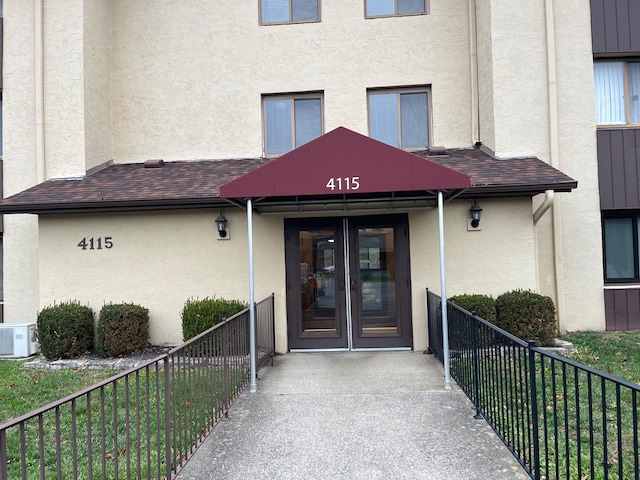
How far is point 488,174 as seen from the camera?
7.73 meters

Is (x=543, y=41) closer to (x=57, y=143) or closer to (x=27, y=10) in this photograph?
(x=57, y=143)

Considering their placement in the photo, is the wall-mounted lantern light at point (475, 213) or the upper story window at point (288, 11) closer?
the wall-mounted lantern light at point (475, 213)

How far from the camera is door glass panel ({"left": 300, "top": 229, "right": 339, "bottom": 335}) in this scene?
26.9 ft

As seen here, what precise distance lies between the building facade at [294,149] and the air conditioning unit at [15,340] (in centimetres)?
77

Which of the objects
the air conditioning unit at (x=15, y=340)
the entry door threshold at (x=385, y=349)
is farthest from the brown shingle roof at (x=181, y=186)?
the entry door threshold at (x=385, y=349)

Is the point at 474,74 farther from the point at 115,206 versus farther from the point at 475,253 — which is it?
the point at 115,206

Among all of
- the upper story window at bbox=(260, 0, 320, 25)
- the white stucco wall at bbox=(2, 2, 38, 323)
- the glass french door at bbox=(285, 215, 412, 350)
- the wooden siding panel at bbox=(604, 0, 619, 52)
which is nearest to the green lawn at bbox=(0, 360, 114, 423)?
the white stucco wall at bbox=(2, 2, 38, 323)

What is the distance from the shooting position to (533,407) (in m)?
3.30

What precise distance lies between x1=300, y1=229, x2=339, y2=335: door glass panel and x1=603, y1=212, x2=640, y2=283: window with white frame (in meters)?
5.71

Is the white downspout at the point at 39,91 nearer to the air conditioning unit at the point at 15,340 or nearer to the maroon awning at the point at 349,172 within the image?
the air conditioning unit at the point at 15,340

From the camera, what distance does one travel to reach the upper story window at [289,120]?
9789mm

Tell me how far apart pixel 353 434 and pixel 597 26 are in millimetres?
9465

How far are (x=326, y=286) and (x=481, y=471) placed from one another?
479 centimetres

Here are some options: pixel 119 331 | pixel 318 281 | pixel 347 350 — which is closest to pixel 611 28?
pixel 318 281
